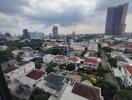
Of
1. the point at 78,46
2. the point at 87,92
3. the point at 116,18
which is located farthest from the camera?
the point at 116,18

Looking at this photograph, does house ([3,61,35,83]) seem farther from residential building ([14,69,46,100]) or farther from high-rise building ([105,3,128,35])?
high-rise building ([105,3,128,35])

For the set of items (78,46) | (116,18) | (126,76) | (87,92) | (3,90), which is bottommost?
(126,76)

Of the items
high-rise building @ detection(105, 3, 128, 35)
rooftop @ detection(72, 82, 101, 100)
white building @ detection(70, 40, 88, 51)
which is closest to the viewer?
rooftop @ detection(72, 82, 101, 100)

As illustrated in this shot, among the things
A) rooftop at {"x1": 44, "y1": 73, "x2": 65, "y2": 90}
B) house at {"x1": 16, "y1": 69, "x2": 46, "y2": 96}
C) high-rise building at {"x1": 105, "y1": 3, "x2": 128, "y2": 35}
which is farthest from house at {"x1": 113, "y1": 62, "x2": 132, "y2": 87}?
high-rise building at {"x1": 105, "y1": 3, "x2": 128, "y2": 35}

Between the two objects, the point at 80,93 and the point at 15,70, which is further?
the point at 15,70

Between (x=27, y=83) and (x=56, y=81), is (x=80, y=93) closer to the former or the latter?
(x=56, y=81)

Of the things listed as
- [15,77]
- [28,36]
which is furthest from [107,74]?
[28,36]

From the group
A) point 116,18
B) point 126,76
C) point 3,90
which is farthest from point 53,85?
point 116,18
